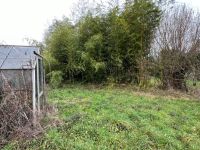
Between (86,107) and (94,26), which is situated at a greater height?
(94,26)

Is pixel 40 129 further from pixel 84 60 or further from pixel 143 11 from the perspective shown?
pixel 143 11

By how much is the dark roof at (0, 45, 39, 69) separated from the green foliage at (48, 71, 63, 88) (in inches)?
193

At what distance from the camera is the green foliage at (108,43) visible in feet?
38.8

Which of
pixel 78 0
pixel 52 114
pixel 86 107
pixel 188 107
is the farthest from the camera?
pixel 78 0

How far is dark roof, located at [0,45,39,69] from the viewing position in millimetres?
5582

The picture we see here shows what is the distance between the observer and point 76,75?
1252cm

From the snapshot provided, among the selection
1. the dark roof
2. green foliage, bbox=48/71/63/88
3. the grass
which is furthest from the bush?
the dark roof

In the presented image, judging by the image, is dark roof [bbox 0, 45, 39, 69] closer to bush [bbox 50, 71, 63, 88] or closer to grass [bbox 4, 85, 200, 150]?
grass [bbox 4, 85, 200, 150]

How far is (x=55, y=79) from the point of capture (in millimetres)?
11508

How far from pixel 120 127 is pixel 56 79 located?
6.20 meters

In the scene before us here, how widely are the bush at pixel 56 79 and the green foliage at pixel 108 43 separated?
44cm

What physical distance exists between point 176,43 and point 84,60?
351cm

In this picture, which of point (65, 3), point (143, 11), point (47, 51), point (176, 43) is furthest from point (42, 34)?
point (176, 43)

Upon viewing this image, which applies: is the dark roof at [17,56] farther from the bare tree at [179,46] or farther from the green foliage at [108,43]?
the bare tree at [179,46]
